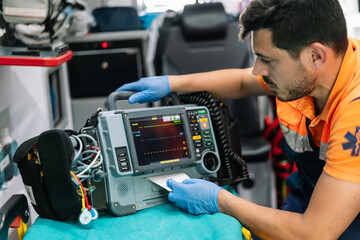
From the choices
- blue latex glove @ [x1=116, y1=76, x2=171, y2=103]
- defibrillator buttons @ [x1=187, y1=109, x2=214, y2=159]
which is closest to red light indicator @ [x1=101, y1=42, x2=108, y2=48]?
blue latex glove @ [x1=116, y1=76, x2=171, y2=103]

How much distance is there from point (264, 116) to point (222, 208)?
1.80 m

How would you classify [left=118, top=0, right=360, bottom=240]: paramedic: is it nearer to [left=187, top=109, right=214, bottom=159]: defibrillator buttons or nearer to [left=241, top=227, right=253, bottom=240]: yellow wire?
[left=241, top=227, right=253, bottom=240]: yellow wire

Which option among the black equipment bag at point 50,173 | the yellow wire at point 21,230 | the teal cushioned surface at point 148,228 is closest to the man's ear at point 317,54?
the teal cushioned surface at point 148,228

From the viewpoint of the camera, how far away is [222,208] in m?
1.43

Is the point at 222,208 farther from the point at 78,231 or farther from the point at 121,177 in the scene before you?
the point at 78,231

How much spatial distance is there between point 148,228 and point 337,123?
2.14ft

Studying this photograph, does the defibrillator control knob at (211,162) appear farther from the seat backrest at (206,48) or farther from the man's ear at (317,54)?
the seat backrest at (206,48)

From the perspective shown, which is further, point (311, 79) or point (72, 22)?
point (72, 22)

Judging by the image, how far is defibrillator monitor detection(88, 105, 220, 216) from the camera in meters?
1.40

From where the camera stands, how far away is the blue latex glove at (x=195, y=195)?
1372mm

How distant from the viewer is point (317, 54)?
1331mm

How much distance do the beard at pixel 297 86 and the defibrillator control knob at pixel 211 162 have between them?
12.6 inches

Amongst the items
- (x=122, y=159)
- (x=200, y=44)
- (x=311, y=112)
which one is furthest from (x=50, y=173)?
(x=200, y=44)

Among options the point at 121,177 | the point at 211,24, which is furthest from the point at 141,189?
the point at 211,24
